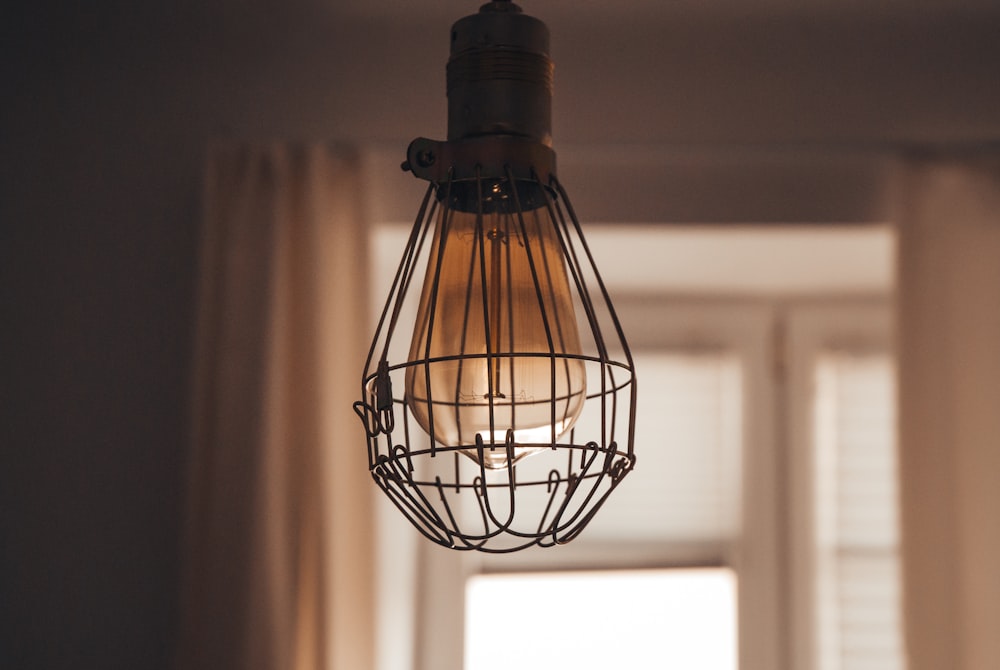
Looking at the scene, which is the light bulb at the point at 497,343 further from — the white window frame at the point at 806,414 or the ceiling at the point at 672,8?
the white window frame at the point at 806,414

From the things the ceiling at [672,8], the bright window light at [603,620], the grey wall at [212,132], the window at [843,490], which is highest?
the ceiling at [672,8]

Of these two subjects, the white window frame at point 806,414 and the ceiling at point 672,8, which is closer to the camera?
the ceiling at point 672,8

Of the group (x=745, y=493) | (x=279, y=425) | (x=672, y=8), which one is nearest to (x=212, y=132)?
(x=279, y=425)

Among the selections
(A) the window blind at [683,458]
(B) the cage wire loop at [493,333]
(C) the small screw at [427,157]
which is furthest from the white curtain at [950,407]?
(C) the small screw at [427,157]

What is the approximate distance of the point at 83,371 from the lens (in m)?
2.20

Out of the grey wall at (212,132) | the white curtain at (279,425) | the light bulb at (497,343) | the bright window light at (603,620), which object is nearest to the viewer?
the light bulb at (497,343)

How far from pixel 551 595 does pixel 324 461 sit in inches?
25.5

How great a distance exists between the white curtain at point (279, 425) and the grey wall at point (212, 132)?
130 mm

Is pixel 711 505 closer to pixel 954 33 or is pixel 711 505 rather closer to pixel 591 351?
pixel 591 351

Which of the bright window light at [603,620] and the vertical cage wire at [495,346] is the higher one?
the vertical cage wire at [495,346]

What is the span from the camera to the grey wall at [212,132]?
218cm

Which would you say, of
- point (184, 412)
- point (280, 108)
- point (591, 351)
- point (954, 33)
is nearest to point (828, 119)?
point (954, 33)

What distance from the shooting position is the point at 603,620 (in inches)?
94.1

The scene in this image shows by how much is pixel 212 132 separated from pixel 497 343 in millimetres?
1747
